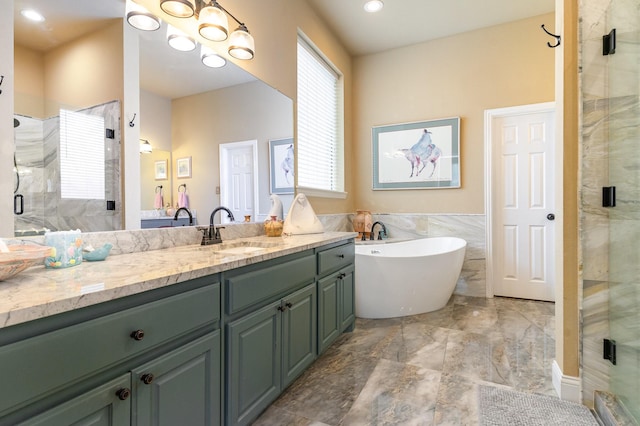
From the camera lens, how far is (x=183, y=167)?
1896 mm

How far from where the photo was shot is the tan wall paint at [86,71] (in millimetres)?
1261

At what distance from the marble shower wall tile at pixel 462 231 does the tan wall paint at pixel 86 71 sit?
231 cm

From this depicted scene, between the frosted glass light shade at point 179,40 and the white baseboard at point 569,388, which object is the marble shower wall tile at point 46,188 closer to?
the frosted glass light shade at point 179,40

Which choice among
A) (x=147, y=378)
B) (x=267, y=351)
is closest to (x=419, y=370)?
(x=267, y=351)

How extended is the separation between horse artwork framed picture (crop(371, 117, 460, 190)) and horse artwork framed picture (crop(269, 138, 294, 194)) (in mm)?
1761

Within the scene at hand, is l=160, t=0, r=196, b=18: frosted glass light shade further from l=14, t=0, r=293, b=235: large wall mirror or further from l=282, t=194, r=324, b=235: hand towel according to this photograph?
l=282, t=194, r=324, b=235: hand towel

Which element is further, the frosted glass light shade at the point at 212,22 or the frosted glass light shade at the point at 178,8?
the frosted glass light shade at the point at 212,22

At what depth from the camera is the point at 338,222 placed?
3816mm

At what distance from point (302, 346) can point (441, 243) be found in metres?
2.49

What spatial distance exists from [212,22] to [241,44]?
270 mm

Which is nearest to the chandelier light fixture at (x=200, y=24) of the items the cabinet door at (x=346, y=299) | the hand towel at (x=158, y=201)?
the hand towel at (x=158, y=201)

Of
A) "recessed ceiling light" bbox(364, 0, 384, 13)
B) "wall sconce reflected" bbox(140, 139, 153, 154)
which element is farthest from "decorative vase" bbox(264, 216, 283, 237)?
"recessed ceiling light" bbox(364, 0, 384, 13)

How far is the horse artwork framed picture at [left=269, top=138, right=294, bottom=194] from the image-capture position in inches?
101

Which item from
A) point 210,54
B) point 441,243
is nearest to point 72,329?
point 210,54
